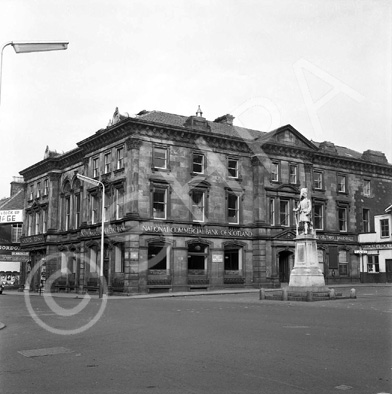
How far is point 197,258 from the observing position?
143 feet

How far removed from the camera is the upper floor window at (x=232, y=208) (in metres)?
46.0

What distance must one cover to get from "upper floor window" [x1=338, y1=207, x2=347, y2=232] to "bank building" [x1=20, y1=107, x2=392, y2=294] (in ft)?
0.33

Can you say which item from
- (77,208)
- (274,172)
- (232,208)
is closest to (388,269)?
(274,172)

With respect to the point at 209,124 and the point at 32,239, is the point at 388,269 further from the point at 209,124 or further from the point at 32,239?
the point at 32,239

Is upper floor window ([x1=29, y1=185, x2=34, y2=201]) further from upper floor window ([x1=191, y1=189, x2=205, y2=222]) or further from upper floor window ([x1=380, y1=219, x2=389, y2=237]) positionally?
upper floor window ([x1=380, y1=219, x2=389, y2=237])

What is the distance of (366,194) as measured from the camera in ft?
184

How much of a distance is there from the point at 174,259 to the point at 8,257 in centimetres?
2295

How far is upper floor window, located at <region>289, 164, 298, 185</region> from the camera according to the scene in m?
49.7

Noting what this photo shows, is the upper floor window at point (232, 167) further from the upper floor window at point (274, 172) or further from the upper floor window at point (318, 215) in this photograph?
the upper floor window at point (318, 215)

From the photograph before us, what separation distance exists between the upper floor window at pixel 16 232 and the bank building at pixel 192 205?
33.8ft

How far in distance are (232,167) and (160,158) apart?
24.4 feet

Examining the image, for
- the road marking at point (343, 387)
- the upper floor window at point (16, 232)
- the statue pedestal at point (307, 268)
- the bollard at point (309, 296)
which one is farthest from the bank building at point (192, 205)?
the road marking at point (343, 387)

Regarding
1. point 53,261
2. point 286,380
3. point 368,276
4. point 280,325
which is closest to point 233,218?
point 368,276

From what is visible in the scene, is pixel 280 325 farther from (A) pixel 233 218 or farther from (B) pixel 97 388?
(A) pixel 233 218
